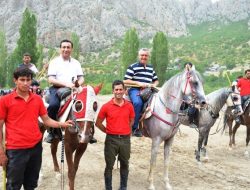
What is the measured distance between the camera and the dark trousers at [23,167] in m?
3.75

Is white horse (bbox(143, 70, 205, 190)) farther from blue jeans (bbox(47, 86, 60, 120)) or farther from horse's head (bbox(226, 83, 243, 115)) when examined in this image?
horse's head (bbox(226, 83, 243, 115))

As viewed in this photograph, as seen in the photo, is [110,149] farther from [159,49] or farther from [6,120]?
[159,49]

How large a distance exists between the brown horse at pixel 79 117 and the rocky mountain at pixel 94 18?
8329 centimetres

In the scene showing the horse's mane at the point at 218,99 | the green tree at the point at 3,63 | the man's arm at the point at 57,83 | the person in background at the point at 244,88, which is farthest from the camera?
the green tree at the point at 3,63

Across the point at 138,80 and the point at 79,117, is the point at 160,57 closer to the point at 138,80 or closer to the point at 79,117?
the point at 138,80

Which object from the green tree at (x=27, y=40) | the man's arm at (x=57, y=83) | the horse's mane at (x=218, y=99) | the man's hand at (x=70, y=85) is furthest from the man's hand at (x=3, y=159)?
the green tree at (x=27, y=40)

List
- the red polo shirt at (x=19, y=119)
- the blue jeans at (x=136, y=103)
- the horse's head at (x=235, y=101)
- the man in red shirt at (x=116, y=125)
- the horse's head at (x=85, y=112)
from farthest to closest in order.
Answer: the horse's head at (x=235, y=101), the blue jeans at (x=136, y=103), the man in red shirt at (x=116, y=125), the horse's head at (x=85, y=112), the red polo shirt at (x=19, y=119)

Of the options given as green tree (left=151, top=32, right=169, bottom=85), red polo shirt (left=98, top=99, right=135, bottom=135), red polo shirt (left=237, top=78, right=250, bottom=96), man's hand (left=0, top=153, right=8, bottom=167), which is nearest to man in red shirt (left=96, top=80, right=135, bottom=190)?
red polo shirt (left=98, top=99, right=135, bottom=135)

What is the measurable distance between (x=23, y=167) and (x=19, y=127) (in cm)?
48

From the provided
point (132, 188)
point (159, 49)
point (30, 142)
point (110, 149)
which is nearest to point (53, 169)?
point (132, 188)

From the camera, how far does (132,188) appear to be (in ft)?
20.0

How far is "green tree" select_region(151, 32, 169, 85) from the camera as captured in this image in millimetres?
47844

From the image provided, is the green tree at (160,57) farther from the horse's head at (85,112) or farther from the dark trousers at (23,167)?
the dark trousers at (23,167)

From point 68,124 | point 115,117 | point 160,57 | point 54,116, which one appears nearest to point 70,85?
point 54,116
